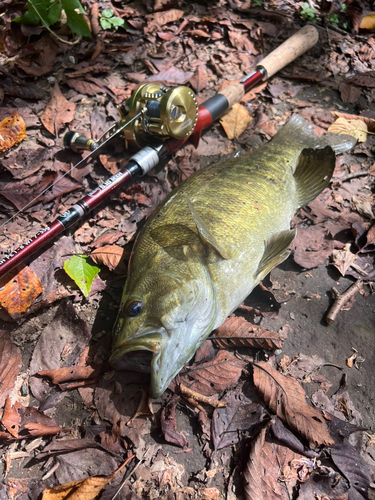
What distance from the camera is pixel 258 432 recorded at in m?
2.55

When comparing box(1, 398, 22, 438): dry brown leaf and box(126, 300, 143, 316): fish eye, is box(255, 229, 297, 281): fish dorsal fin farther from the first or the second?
box(1, 398, 22, 438): dry brown leaf

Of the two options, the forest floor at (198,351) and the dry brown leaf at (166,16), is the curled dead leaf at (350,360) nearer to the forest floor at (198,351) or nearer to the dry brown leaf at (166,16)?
the forest floor at (198,351)

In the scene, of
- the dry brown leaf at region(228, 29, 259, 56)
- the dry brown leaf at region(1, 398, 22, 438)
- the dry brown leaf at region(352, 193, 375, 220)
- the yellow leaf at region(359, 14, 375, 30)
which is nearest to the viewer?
the dry brown leaf at region(1, 398, 22, 438)

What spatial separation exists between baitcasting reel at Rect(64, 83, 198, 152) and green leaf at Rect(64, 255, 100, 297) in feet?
3.62

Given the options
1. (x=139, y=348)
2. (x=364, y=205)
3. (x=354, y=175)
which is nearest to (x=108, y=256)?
(x=139, y=348)

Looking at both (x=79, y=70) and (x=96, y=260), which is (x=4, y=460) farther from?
(x=79, y=70)

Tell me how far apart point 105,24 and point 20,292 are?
14.3 ft

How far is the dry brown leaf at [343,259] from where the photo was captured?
3490 mm

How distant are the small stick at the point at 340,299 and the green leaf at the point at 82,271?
6.77ft

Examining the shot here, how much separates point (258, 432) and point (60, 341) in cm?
163

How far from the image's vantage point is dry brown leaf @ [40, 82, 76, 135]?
4.32 meters

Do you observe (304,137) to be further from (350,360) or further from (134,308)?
(134,308)

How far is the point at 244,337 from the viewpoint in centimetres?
294

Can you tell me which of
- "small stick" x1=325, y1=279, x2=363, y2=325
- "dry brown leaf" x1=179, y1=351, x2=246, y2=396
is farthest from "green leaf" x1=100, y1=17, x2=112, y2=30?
"dry brown leaf" x1=179, y1=351, x2=246, y2=396
